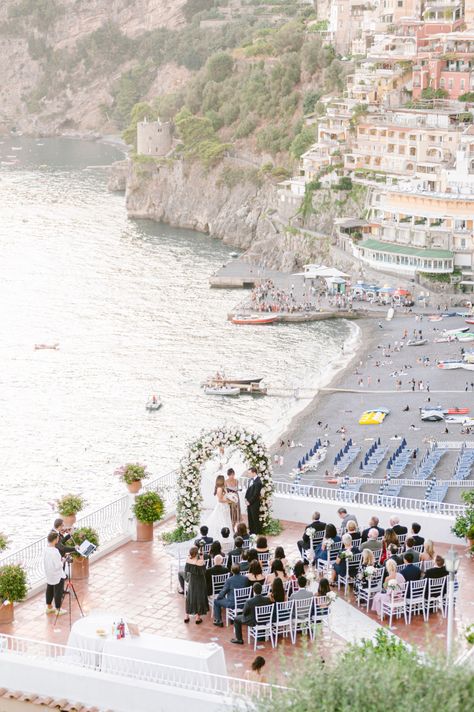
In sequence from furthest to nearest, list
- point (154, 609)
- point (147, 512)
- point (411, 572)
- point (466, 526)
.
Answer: point (147, 512)
point (466, 526)
point (154, 609)
point (411, 572)

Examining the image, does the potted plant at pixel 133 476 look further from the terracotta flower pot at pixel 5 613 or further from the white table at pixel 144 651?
the white table at pixel 144 651

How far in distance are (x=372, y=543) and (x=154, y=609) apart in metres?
3.18

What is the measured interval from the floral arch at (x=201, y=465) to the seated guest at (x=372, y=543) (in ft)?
7.01

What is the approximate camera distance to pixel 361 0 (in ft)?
395

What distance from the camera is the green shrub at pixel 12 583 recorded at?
17781 mm

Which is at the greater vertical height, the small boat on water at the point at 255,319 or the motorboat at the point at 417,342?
the motorboat at the point at 417,342

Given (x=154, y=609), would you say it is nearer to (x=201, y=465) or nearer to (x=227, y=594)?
(x=227, y=594)

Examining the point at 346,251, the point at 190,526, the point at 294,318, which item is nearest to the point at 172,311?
the point at 294,318

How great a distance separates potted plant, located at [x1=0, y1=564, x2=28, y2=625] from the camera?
17781 mm

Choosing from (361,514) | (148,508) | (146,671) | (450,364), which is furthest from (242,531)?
(450,364)

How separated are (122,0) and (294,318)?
131427 mm

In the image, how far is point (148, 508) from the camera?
67.8 ft

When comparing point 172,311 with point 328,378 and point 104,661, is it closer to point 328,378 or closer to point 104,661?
point 328,378

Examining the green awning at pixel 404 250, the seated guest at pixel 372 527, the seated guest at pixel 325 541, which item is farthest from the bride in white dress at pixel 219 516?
the green awning at pixel 404 250
